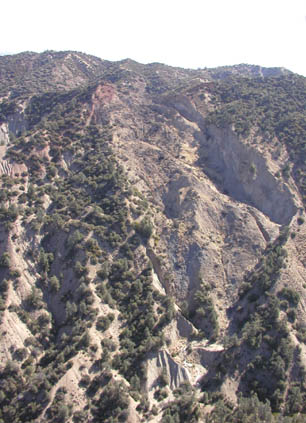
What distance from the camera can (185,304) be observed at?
47.7m

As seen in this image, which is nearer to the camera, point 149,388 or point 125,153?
point 149,388

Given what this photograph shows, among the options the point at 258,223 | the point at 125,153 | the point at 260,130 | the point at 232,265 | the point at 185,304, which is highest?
the point at 260,130

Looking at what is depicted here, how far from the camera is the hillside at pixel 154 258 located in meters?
35.9

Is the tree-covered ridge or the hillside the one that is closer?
the tree-covered ridge

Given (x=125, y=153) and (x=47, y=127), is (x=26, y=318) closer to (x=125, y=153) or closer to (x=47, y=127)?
(x=125, y=153)

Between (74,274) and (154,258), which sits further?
(154,258)

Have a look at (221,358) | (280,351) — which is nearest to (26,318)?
(221,358)

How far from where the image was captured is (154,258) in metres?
51.1

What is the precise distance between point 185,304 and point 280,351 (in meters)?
14.0

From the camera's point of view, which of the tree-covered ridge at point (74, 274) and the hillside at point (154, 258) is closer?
the tree-covered ridge at point (74, 274)

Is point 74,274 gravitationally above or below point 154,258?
below

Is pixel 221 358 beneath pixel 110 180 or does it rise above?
beneath

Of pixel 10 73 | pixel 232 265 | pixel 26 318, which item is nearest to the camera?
pixel 26 318

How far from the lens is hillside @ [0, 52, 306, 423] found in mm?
35938
